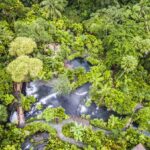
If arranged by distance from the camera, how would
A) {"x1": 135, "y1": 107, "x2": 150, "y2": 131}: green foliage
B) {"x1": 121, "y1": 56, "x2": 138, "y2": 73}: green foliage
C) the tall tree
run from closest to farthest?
the tall tree < {"x1": 135, "y1": 107, "x2": 150, "y2": 131}: green foliage < {"x1": 121, "y1": 56, "x2": 138, "y2": 73}: green foliage

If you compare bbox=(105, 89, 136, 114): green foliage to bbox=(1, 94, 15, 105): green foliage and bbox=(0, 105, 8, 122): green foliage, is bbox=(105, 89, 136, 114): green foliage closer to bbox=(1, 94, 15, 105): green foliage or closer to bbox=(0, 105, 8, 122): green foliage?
bbox=(1, 94, 15, 105): green foliage

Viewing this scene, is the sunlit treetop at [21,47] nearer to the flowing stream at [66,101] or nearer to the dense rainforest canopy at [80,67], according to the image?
the dense rainforest canopy at [80,67]

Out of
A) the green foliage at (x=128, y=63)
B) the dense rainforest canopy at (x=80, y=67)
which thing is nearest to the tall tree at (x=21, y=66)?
the dense rainforest canopy at (x=80, y=67)

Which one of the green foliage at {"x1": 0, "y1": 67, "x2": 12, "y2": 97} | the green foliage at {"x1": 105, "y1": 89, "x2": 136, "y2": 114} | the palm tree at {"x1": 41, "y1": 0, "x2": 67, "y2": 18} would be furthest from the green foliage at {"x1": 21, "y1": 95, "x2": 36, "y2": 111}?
the palm tree at {"x1": 41, "y1": 0, "x2": 67, "y2": 18}

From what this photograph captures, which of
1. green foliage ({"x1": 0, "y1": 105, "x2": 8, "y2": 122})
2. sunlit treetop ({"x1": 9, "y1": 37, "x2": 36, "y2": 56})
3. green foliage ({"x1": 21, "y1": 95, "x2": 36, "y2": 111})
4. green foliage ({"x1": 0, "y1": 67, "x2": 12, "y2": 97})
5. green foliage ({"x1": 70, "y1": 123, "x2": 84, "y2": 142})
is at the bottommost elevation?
green foliage ({"x1": 70, "y1": 123, "x2": 84, "y2": 142})

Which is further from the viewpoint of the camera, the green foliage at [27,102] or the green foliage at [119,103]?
the green foliage at [119,103]

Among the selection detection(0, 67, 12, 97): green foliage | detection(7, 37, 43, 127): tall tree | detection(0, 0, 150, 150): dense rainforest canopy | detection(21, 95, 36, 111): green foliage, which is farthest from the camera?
detection(0, 67, 12, 97): green foliage

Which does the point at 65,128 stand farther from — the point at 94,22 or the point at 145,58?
the point at 94,22

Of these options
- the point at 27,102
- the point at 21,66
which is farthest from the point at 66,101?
the point at 21,66
